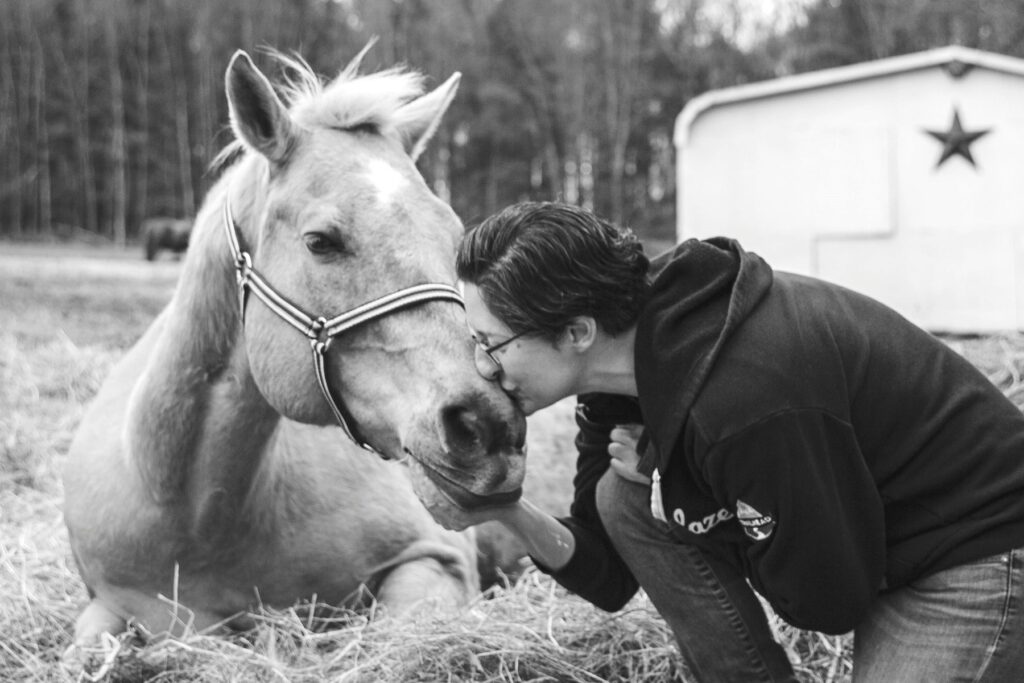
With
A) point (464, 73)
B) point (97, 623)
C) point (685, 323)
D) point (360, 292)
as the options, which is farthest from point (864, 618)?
point (464, 73)

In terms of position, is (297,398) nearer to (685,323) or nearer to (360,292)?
(360,292)

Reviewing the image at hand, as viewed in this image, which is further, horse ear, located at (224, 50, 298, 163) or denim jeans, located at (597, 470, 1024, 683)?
horse ear, located at (224, 50, 298, 163)

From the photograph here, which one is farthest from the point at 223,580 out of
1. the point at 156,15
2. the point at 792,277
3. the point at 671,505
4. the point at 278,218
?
the point at 156,15

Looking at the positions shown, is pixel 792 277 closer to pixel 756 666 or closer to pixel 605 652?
pixel 756 666

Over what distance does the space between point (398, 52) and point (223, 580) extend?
2654cm

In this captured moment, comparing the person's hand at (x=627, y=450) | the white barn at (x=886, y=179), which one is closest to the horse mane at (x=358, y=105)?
the person's hand at (x=627, y=450)

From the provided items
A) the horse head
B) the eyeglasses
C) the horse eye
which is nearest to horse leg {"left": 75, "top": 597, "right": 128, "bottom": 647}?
the horse head

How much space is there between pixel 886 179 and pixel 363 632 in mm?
6664

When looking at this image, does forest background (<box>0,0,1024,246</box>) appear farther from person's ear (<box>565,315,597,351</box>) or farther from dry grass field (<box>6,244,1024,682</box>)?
person's ear (<box>565,315,597,351</box>)

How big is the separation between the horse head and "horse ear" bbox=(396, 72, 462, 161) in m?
0.17

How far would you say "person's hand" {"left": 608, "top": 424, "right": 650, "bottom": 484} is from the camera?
8.04 feet

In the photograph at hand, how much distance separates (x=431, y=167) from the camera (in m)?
27.0

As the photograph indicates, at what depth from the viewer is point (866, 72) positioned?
325 inches

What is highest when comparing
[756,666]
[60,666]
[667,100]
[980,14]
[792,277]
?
[980,14]
